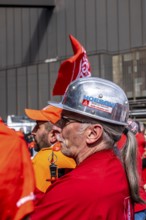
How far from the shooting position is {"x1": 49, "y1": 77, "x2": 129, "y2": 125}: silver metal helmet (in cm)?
267

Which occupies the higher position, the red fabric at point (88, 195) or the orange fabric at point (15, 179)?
the orange fabric at point (15, 179)

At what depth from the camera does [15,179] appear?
1912 mm

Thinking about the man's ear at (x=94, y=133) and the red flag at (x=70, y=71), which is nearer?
the man's ear at (x=94, y=133)

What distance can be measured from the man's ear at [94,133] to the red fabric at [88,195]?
4.8 inches

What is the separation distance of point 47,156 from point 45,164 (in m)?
0.09

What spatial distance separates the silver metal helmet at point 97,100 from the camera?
267 centimetres

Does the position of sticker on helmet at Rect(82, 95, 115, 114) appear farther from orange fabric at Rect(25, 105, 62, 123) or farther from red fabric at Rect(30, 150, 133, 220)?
orange fabric at Rect(25, 105, 62, 123)

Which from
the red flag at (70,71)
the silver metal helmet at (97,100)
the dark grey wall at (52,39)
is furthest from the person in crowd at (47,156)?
the dark grey wall at (52,39)

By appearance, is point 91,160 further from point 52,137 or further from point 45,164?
point 52,137

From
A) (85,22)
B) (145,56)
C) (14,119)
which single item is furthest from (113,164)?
(85,22)

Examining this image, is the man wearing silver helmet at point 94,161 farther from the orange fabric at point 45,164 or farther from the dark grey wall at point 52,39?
the dark grey wall at point 52,39

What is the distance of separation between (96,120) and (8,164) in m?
0.87

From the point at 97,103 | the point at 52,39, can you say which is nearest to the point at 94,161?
the point at 97,103

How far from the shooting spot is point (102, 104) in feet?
8.74
